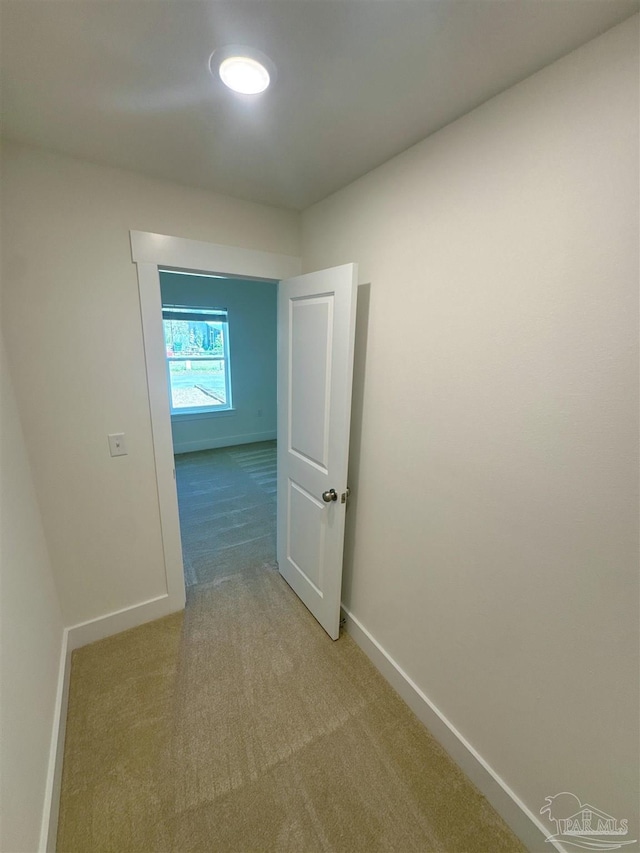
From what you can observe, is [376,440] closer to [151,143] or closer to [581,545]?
[581,545]

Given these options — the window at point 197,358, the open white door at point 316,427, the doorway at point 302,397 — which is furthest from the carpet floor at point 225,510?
the window at point 197,358

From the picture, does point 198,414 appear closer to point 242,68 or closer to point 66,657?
point 66,657

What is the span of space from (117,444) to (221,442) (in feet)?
11.1

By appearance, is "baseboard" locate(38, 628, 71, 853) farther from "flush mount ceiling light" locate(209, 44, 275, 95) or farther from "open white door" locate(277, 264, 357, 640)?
"flush mount ceiling light" locate(209, 44, 275, 95)

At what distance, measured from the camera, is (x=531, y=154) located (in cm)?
92

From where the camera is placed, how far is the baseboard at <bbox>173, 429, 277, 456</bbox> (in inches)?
186

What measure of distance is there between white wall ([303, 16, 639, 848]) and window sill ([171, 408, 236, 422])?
152 inches

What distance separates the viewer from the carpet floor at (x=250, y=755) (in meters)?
1.10

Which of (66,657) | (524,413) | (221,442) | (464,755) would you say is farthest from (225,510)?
(524,413)

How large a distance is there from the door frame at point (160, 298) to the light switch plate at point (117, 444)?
15 cm

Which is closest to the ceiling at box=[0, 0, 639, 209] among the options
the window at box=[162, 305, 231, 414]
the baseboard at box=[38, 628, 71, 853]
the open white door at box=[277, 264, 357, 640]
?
the open white door at box=[277, 264, 357, 640]

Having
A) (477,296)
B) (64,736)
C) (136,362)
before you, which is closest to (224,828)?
(64,736)

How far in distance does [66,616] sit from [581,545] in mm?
2343

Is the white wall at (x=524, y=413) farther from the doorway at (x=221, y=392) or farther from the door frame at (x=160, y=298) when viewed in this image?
the doorway at (x=221, y=392)
